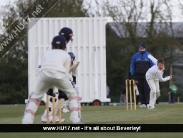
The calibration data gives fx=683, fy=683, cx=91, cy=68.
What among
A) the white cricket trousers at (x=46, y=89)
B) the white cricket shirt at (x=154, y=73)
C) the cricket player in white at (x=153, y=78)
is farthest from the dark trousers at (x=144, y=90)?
the white cricket trousers at (x=46, y=89)

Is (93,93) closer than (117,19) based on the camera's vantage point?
Yes

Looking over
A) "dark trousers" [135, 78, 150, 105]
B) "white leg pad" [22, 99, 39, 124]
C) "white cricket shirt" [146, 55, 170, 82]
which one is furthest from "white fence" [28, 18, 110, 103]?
"white leg pad" [22, 99, 39, 124]

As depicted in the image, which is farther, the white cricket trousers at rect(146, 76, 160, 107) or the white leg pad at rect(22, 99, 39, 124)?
the white cricket trousers at rect(146, 76, 160, 107)

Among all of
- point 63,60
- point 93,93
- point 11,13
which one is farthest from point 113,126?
point 11,13

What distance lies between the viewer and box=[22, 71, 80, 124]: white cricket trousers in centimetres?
1341

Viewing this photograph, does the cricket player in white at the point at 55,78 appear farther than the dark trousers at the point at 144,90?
No

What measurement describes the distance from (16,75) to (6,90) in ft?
4.62

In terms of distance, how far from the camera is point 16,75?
50.5 metres

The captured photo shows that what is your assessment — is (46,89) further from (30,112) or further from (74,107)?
(74,107)

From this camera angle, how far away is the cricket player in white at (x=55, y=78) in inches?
528

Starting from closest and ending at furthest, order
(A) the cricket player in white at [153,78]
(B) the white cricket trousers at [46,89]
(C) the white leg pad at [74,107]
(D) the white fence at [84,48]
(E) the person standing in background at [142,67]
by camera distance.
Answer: (B) the white cricket trousers at [46,89] < (C) the white leg pad at [74,107] < (A) the cricket player in white at [153,78] < (E) the person standing in background at [142,67] < (D) the white fence at [84,48]

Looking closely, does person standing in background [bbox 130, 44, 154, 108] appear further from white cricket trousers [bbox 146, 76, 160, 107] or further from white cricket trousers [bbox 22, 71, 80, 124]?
white cricket trousers [bbox 22, 71, 80, 124]

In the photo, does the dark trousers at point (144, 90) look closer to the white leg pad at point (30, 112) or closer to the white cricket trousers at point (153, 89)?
the white cricket trousers at point (153, 89)

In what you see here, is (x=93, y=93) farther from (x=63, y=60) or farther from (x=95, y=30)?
(x=63, y=60)
